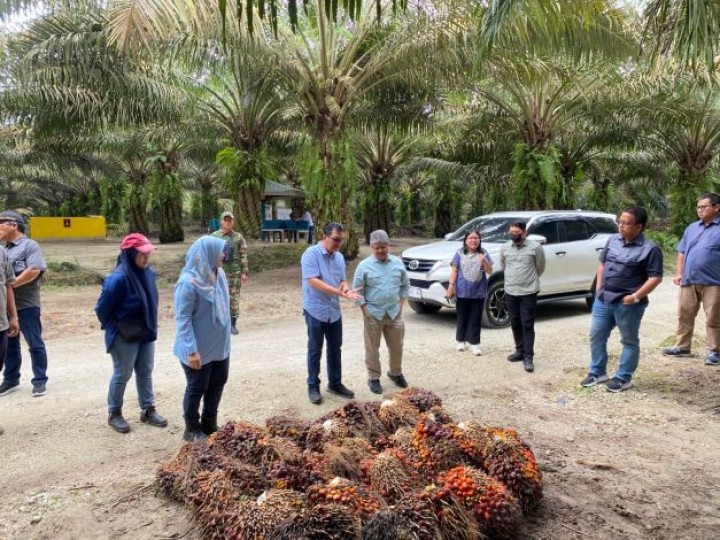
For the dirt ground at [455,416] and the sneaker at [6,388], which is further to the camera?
the sneaker at [6,388]

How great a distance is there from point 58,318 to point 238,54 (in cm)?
557

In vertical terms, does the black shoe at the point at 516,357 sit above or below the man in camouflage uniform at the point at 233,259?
below

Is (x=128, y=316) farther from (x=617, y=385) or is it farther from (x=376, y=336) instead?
(x=617, y=385)

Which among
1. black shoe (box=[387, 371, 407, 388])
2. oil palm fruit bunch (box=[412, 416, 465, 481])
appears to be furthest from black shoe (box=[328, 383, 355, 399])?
oil palm fruit bunch (box=[412, 416, 465, 481])

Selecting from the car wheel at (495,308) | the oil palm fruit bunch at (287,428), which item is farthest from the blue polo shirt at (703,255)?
the oil palm fruit bunch at (287,428)

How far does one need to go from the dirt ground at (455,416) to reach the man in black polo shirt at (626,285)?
1.38 ft

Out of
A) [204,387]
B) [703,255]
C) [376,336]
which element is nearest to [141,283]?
[204,387]

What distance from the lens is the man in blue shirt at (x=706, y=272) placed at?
6285 mm

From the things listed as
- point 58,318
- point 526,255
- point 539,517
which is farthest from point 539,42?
point 58,318

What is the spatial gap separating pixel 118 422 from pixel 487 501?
10.5ft

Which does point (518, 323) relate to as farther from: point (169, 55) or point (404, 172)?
point (404, 172)

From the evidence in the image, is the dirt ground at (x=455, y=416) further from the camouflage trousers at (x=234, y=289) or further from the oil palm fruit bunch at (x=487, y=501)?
the camouflage trousers at (x=234, y=289)

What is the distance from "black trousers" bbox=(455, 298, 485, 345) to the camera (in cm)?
703

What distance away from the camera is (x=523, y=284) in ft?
21.5
